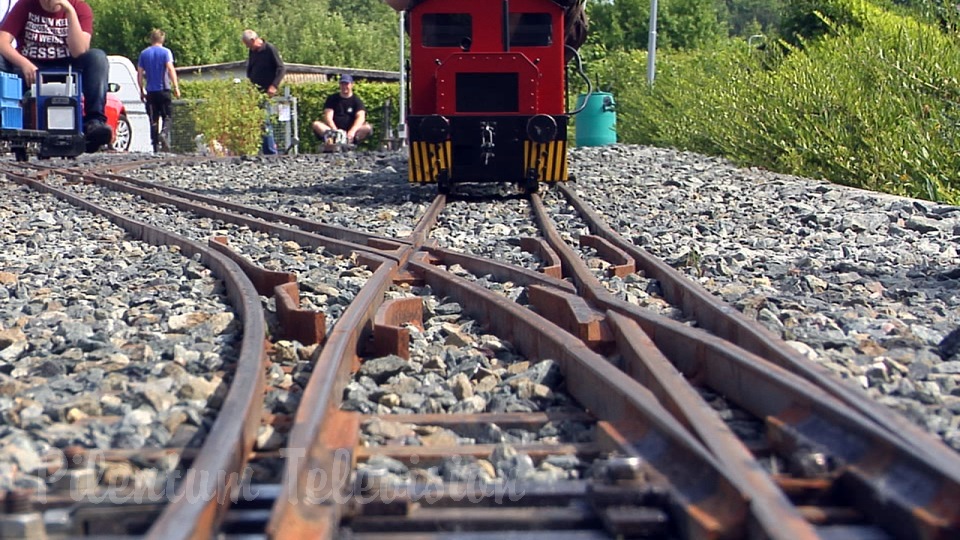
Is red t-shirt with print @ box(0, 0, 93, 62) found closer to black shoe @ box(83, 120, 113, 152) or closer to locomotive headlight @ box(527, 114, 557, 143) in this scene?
black shoe @ box(83, 120, 113, 152)

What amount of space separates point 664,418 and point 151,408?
142 centimetres

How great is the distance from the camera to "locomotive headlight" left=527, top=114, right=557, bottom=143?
10.3 meters

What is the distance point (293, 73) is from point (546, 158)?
98.6 ft

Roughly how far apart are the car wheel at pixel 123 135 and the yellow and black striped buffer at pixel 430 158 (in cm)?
1271

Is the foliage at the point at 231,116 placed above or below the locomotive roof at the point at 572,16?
below

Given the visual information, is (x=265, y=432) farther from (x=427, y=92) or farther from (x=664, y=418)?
(x=427, y=92)

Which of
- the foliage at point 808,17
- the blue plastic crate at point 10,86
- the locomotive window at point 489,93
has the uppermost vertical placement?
the foliage at point 808,17

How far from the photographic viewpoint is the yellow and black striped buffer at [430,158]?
10414 millimetres

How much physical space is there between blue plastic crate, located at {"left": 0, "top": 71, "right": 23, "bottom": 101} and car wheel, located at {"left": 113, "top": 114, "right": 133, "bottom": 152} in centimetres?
737

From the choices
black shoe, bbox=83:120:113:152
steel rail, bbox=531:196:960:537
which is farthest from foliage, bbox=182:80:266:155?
steel rail, bbox=531:196:960:537

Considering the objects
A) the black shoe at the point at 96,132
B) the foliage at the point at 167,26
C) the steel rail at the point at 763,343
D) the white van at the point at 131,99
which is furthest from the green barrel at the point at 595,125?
the foliage at the point at 167,26

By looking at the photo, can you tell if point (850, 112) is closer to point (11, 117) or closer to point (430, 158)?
point (430, 158)

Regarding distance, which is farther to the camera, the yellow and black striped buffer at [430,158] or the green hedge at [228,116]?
the green hedge at [228,116]

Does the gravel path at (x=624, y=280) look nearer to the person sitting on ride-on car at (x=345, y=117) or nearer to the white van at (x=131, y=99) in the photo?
the person sitting on ride-on car at (x=345, y=117)
